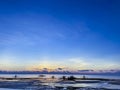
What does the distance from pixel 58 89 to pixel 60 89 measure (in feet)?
1.06

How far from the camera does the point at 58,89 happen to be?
36.0 m

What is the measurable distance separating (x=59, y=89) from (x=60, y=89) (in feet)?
0.54

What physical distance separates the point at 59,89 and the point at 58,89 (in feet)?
0.53

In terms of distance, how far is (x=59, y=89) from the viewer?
1417 inches

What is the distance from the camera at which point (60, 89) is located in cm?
3597
